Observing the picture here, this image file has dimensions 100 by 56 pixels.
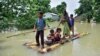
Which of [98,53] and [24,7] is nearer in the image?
[98,53]

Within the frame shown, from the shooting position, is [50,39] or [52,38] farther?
[52,38]

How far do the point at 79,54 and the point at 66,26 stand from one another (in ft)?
15.0

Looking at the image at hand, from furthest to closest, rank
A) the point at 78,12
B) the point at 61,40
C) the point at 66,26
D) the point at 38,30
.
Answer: the point at 78,12 < the point at 66,26 < the point at 61,40 < the point at 38,30

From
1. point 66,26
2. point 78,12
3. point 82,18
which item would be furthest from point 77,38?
point 78,12

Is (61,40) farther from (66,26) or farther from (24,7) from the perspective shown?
(24,7)

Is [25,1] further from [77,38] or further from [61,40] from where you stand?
[77,38]

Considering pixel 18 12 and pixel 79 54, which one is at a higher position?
pixel 18 12

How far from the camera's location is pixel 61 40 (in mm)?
15531

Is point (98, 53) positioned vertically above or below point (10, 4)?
below

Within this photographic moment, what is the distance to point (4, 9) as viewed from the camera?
629 inches

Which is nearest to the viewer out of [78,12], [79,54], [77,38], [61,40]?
[79,54]

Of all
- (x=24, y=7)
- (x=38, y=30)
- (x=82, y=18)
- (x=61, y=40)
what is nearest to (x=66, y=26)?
(x=61, y=40)

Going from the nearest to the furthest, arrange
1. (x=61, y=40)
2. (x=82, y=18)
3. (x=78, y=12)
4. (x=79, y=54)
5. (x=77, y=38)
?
1. (x=79, y=54)
2. (x=61, y=40)
3. (x=77, y=38)
4. (x=82, y=18)
5. (x=78, y=12)

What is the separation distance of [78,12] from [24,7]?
47104 mm
